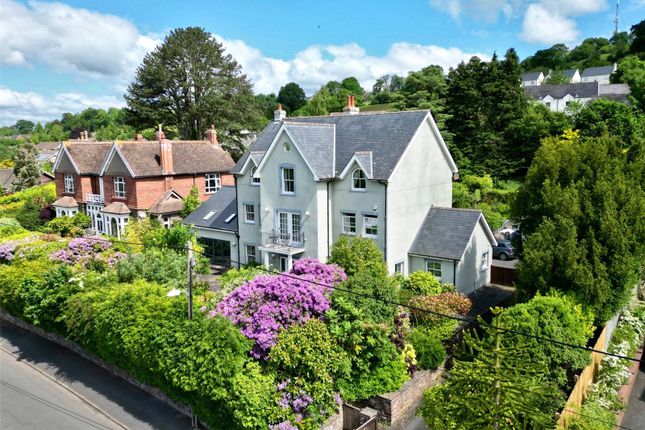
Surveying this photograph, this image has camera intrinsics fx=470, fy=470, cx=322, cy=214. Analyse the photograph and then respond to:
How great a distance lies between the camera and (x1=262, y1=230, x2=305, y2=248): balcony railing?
27188 mm

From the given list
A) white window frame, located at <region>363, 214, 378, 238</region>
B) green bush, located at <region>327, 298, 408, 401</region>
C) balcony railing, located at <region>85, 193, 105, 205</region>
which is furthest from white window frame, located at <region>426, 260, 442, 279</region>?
balcony railing, located at <region>85, 193, 105, 205</region>

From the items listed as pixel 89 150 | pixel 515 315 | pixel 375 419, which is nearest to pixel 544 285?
pixel 515 315

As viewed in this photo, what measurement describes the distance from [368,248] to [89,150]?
32881 millimetres

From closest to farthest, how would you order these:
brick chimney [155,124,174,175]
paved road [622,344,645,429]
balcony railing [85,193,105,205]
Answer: paved road [622,344,645,429] → brick chimney [155,124,174,175] → balcony railing [85,193,105,205]

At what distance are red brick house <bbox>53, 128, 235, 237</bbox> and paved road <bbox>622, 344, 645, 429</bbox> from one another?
32.6 m

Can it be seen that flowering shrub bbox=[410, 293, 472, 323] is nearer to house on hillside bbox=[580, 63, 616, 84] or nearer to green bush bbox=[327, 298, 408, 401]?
green bush bbox=[327, 298, 408, 401]

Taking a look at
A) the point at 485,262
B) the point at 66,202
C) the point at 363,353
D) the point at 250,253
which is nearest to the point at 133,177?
the point at 66,202

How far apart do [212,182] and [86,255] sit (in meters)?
19.2

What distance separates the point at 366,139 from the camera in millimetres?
27203

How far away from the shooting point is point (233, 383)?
1413 centimetres

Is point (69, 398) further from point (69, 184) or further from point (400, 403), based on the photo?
point (69, 184)

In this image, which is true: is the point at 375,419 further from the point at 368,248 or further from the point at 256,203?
the point at 256,203

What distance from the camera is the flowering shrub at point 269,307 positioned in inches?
613

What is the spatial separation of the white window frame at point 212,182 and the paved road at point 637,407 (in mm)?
34343
